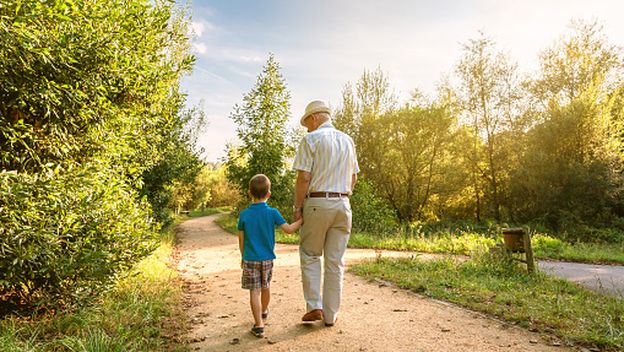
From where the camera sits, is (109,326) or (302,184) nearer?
(109,326)

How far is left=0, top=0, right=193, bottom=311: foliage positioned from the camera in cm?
349

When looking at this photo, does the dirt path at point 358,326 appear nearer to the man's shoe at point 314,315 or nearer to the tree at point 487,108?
the man's shoe at point 314,315

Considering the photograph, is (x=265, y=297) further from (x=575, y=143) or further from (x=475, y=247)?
(x=575, y=143)

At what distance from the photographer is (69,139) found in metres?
4.43

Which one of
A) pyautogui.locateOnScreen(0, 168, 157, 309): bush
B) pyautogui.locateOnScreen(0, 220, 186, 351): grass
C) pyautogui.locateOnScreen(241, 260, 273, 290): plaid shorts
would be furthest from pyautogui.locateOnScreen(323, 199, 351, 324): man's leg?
pyautogui.locateOnScreen(0, 168, 157, 309): bush

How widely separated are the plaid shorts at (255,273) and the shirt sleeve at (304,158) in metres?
1.09

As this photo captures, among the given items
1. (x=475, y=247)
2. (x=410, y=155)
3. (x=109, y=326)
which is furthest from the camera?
(x=410, y=155)

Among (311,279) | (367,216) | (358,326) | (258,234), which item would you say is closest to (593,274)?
(358,326)

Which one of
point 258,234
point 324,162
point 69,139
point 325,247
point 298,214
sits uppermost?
point 69,139

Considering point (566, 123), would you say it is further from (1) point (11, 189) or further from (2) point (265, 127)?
(1) point (11, 189)

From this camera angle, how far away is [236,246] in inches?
506

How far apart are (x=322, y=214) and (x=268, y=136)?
15.2 meters

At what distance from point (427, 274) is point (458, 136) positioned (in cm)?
1730

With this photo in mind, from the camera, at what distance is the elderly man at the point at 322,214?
4082 millimetres
